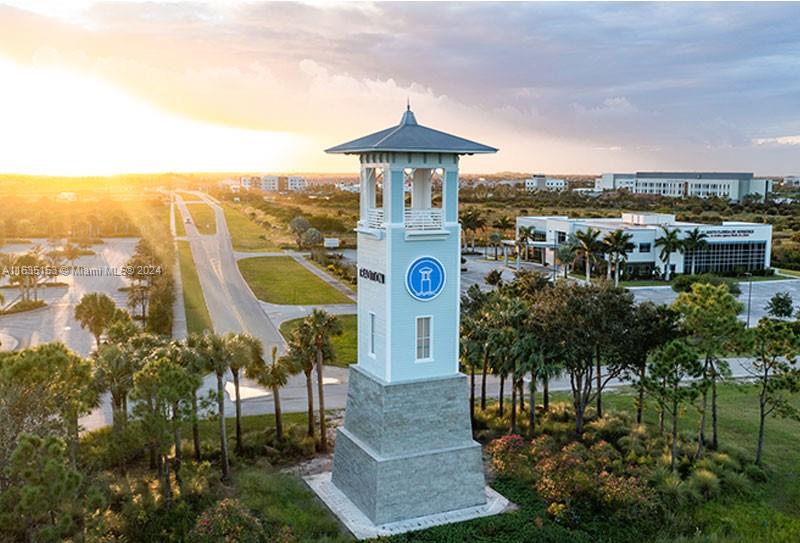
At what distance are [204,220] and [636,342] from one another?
138m

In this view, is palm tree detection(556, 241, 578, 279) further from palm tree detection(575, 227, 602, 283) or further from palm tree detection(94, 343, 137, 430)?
palm tree detection(94, 343, 137, 430)

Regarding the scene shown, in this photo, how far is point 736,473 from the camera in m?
28.0

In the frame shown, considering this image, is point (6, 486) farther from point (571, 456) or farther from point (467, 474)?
point (571, 456)

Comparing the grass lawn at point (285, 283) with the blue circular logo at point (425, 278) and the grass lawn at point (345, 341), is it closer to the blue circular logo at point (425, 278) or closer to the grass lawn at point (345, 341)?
the grass lawn at point (345, 341)

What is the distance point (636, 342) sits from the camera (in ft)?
101

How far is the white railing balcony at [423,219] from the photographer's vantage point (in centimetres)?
2439

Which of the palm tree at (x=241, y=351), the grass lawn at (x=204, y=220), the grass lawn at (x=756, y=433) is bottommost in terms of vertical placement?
the grass lawn at (x=756, y=433)

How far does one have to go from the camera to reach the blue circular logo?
24.4 meters

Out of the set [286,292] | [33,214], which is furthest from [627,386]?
[33,214]

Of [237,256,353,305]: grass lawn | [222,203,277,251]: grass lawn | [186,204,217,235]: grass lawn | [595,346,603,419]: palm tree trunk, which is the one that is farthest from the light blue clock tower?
[186,204,217,235]: grass lawn

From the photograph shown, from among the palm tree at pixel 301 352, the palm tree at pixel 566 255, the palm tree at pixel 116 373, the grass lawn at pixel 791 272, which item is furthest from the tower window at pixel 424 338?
the grass lawn at pixel 791 272

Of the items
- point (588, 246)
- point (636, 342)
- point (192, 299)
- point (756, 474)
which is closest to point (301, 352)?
point (636, 342)

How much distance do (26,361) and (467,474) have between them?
15.1m

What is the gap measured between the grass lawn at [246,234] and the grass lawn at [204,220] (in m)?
3.46
